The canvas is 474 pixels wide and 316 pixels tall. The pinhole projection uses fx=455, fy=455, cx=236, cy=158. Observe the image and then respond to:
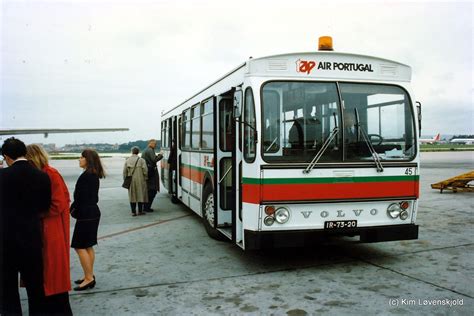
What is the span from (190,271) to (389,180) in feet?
10.1

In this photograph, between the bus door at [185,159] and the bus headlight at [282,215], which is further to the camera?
the bus door at [185,159]

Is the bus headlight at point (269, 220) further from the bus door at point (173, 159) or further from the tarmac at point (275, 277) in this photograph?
the bus door at point (173, 159)

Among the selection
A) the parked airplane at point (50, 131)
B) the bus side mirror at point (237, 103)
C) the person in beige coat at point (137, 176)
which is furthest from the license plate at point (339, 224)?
the parked airplane at point (50, 131)

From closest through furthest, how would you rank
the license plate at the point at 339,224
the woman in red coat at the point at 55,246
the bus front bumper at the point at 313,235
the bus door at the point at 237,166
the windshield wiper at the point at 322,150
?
the woman in red coat at the point at 55,246, the bus front bumper at the point at 313,235, the windshield wiper at the point at 322,150, the license plate at the point at 339,224, the bus door at the point at 237,166

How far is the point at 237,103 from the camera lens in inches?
258

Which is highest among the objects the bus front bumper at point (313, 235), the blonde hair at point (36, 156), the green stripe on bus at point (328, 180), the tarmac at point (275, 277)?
the blonde hair at point (36, 156)

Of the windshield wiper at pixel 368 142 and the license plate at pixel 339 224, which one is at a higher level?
the windshield wiper at pixel 368 142

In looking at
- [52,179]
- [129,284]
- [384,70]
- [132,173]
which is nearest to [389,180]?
[384,70]

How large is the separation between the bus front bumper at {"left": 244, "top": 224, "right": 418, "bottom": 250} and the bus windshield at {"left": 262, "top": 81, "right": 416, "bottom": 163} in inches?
37.5

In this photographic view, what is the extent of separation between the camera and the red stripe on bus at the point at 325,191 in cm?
588

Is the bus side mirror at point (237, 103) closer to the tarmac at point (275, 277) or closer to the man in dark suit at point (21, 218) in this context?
the tarmac at point (275, 277)

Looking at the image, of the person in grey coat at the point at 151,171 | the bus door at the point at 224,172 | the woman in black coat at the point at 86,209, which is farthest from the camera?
the person in grey coat at the point at 151,171

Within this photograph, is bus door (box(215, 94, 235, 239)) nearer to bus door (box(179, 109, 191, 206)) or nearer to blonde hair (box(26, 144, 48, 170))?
bus door (box(179, 109, 191, 206))

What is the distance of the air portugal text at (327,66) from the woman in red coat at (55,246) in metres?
3.48
